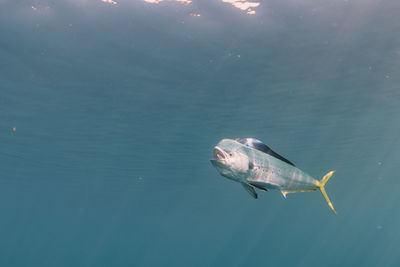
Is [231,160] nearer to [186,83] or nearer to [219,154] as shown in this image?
[219,154]

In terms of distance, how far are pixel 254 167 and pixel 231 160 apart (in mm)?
226

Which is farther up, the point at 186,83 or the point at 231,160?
the point at 186,83

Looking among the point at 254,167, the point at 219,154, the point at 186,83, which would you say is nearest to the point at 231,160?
the point at 219,154

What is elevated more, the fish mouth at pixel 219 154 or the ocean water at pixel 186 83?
the ocean water at pixel 186 83

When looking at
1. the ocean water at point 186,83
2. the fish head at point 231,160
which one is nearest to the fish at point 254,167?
the fish head at point 231,160

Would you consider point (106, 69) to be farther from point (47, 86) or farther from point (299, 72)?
point (299, 72)

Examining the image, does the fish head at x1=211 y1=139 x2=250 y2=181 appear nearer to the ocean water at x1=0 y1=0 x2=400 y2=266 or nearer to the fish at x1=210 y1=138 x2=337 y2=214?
the fish at x1=210 y1=138 x2=337 y2=214

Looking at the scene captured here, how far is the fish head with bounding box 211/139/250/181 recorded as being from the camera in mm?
2123

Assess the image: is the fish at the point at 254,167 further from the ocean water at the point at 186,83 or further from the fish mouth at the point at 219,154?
the ocean water at the point at 186,83

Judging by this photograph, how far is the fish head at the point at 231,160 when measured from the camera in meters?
2.12

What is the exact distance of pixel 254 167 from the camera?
226cm

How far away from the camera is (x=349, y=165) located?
37750 mm

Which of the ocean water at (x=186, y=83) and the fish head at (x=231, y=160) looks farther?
the ocean water at (x=186, y=83)

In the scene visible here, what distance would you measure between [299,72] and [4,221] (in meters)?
86.7
